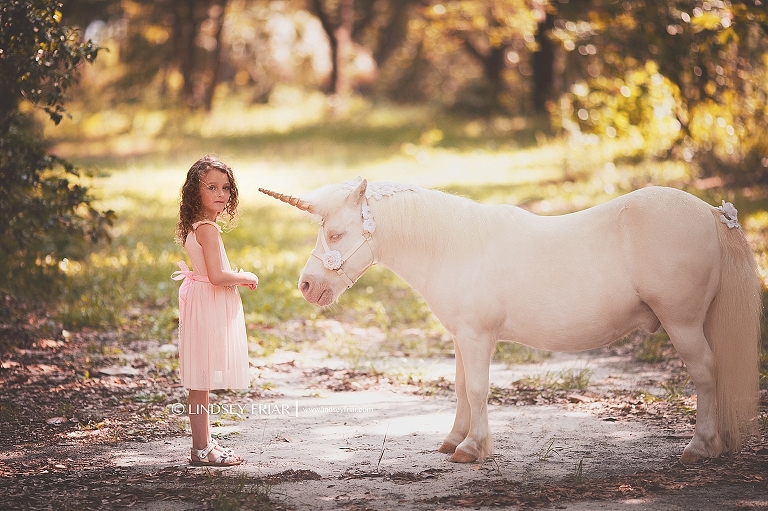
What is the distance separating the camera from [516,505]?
368 cm

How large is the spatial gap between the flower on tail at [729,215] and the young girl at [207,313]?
2.50 meters

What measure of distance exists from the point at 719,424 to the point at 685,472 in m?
0.37

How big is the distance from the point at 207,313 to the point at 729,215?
Answer: 110 inches

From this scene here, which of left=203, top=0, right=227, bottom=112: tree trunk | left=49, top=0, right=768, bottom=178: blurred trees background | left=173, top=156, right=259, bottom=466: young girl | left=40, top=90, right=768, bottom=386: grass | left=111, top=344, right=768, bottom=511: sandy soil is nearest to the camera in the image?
left=111, top=344, right=768, bottom=511: sandy soil

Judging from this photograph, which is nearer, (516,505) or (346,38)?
(516,505)

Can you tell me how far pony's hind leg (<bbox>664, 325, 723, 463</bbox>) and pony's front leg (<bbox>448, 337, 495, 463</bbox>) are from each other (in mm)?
945

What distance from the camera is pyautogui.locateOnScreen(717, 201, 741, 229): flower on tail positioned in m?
4.21

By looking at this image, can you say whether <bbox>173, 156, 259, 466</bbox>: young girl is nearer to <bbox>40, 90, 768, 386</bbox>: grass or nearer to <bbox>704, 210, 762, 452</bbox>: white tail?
<bbox>40, 90, 768, 386</bbox>: grass

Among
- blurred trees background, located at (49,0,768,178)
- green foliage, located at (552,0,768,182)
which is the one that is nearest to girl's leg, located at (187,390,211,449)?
blurred trees background, located at (49,0,768,178)

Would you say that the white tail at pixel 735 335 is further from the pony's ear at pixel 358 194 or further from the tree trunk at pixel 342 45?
the tree trunk at pixel 342 45

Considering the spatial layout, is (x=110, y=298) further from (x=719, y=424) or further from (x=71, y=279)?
(x=719, y=424)

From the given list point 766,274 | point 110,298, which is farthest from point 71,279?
point 766,274

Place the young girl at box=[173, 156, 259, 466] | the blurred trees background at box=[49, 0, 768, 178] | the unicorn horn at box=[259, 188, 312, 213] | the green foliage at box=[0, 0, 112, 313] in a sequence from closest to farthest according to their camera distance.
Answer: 1. the unicorn horn at box=[259, 188, 312, 213]
2. the young girl at box=[173, 156, 259, 466]
3. the green foliage at box=[0, 0, 112, 313]
4. the blurred trees background at box=[49, 0, 768, 178]

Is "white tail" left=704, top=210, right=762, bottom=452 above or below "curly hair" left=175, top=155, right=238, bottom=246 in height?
below
